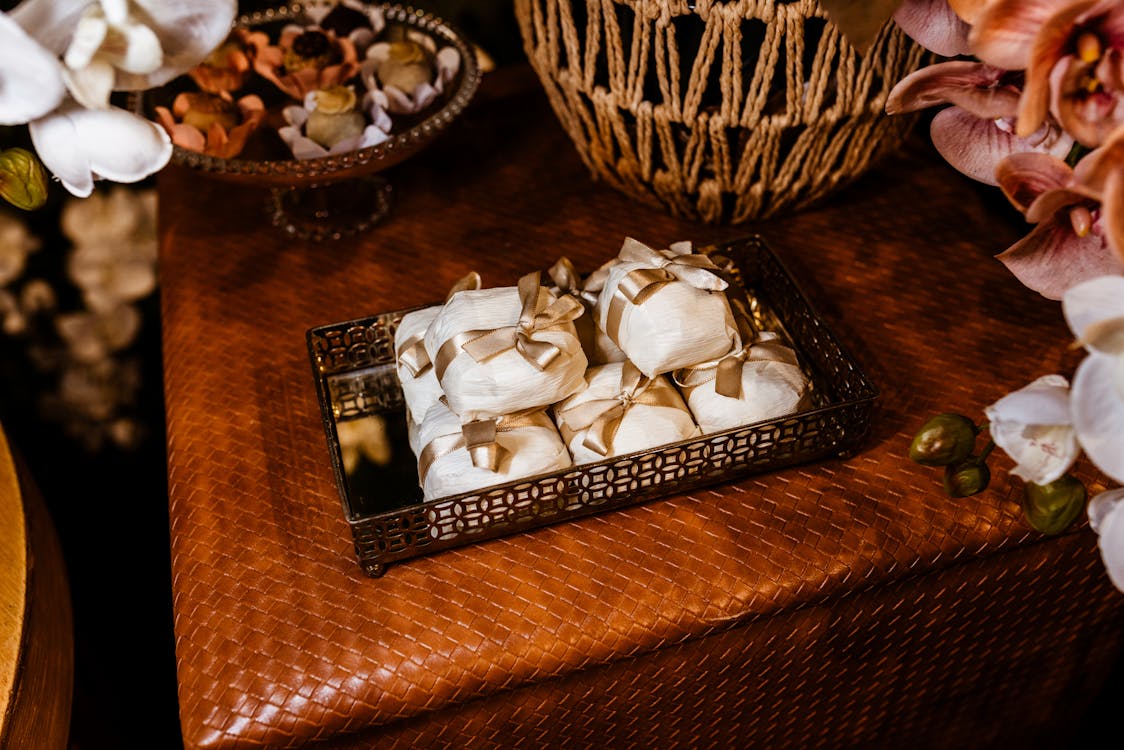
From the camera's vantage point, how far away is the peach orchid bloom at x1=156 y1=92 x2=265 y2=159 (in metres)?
0.82

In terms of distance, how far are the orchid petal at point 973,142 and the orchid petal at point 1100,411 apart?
0.17 metres

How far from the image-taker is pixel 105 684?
1096 millimetres

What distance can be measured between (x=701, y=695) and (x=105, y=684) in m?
0.73

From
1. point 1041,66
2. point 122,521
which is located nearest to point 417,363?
point 1041,66

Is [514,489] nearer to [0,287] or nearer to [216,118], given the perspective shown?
[216,118]

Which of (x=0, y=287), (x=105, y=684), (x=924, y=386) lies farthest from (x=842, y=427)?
(x=0, y=287)

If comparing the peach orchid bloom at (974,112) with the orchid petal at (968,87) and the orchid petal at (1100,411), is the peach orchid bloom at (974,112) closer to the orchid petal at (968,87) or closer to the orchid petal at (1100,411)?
the orchid petal at (968,87)

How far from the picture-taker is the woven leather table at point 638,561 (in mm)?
639

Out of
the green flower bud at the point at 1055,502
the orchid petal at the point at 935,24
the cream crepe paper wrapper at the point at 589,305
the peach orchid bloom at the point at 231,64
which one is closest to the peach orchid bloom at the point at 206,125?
the peach orchid bloom at the point at 231,64

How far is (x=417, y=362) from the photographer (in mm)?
674

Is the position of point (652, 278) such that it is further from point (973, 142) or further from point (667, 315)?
point (973, 142)

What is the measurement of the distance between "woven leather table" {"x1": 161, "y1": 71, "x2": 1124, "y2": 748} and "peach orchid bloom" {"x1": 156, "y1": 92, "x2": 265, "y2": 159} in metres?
0.11

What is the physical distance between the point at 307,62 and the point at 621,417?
0.48m

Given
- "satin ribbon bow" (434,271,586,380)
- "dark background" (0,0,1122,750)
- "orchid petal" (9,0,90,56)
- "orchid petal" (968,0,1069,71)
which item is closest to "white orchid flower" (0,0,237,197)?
"orchid petal" (9,0,90,56)
